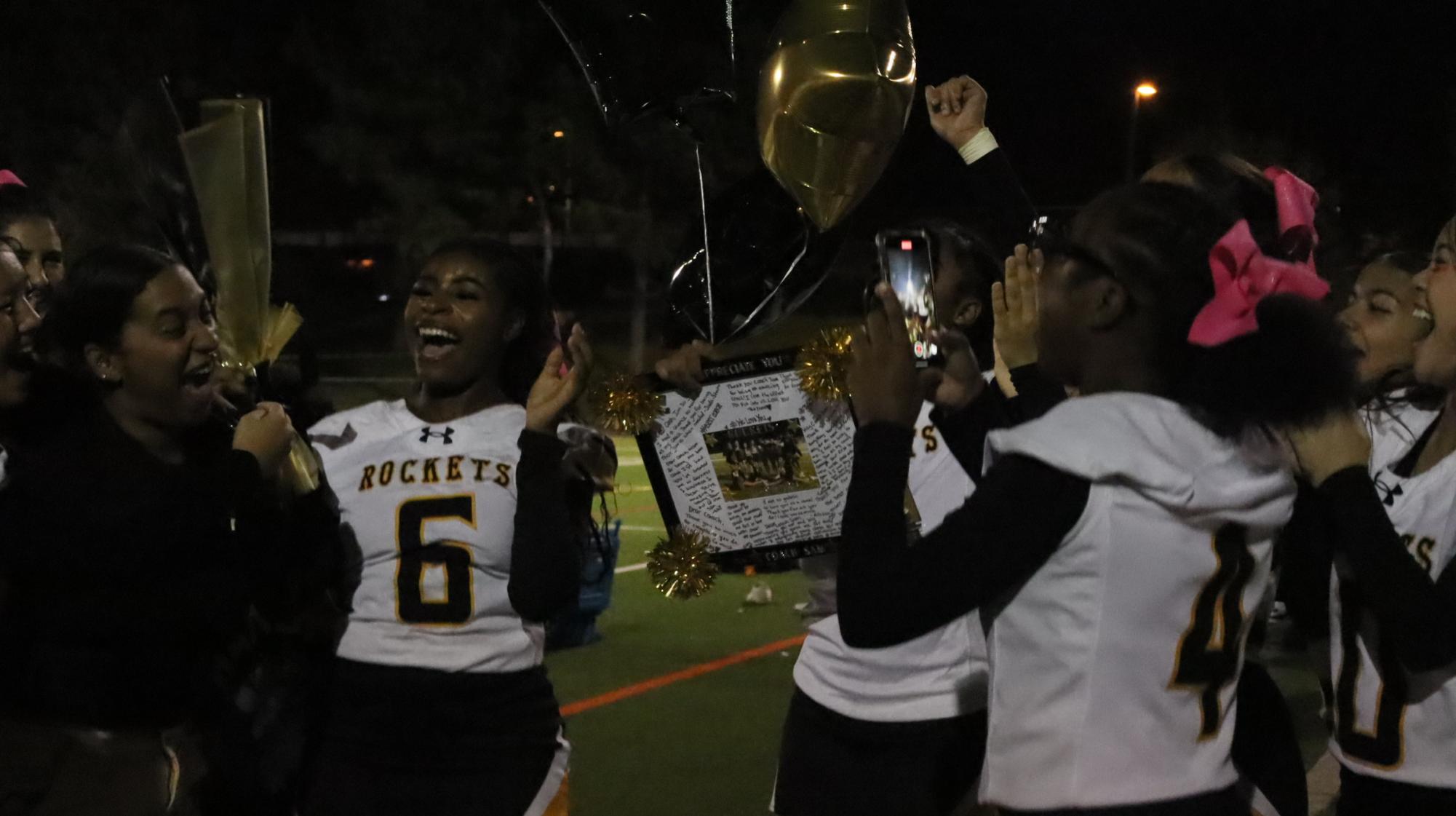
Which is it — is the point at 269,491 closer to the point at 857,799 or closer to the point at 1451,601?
the point at 857,799

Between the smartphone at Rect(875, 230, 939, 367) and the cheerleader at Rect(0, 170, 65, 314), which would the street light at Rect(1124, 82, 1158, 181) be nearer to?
the cheerleader at Rect(0, 170, 65, 314)

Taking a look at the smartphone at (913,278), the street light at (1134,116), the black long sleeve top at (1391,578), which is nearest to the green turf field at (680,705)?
the smartphone at (913,278)

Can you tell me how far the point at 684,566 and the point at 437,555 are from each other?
21.2 inches

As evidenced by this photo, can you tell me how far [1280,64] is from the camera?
29.3 metres

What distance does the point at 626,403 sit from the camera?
10.1 ft

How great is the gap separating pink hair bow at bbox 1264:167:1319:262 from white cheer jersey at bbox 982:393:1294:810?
509 mm

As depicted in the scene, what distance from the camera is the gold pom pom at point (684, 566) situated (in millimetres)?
3102

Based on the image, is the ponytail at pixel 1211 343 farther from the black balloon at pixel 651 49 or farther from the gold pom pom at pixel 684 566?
the black balloon at pixel 651 49

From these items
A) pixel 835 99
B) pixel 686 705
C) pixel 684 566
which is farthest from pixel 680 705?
pixel 835 99

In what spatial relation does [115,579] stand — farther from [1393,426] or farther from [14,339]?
[1393,426]

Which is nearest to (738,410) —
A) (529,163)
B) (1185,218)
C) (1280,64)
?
(1185,218)

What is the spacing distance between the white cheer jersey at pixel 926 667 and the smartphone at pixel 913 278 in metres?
0.37

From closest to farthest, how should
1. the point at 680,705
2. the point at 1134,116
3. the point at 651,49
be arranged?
the point at 651,49, the point at 680,705, the point at 1134,116

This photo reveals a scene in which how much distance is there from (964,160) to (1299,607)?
4.06 feet
